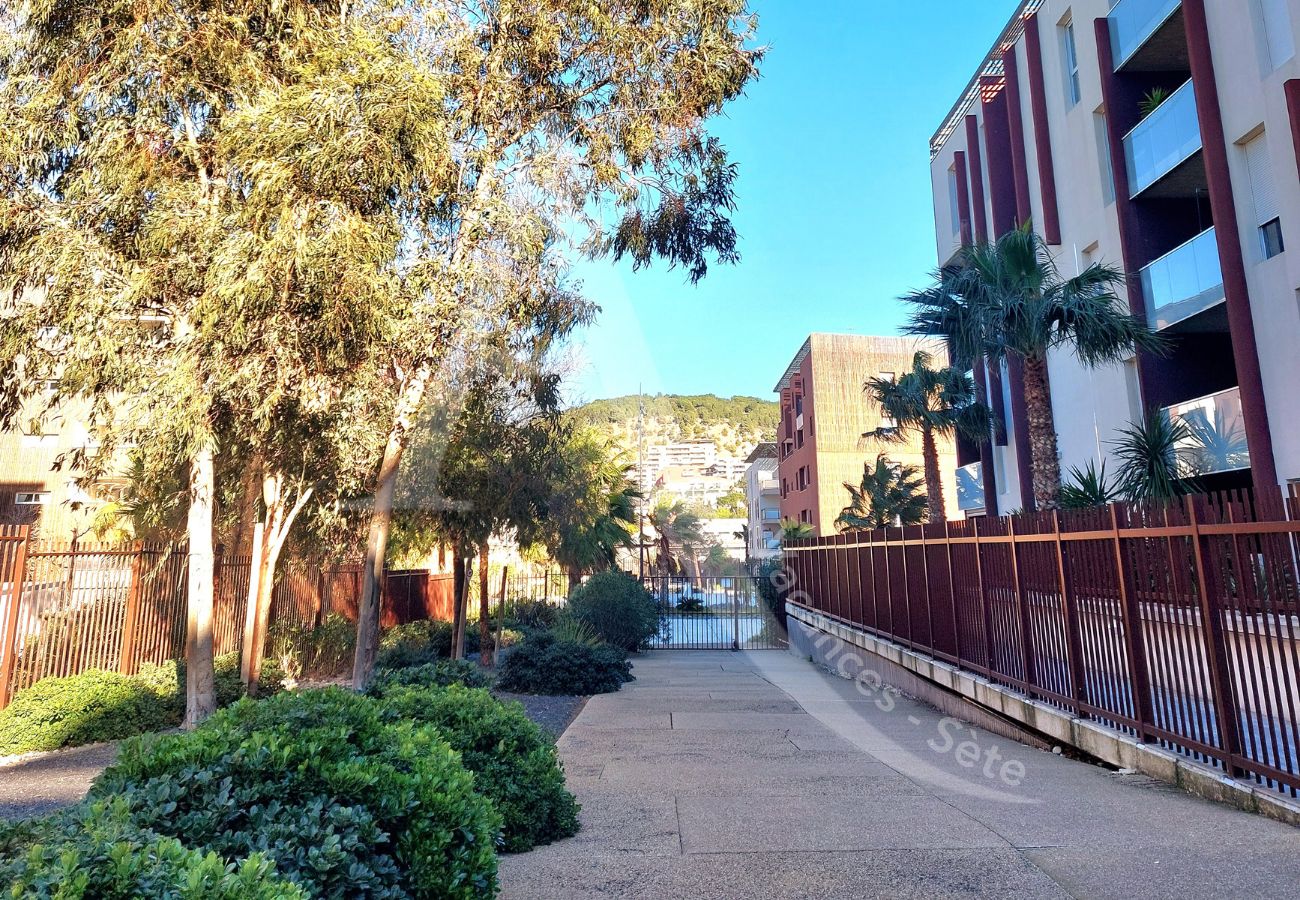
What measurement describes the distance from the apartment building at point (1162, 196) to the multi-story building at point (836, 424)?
59.3 feet

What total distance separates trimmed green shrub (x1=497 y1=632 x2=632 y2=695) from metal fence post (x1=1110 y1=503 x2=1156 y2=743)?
778 centimetres

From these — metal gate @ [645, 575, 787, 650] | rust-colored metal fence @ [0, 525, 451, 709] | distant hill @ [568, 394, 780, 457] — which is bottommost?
metal gate @ [645, 575, 787, 650]

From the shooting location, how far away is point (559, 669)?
1195 cm

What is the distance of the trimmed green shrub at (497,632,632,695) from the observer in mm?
11805

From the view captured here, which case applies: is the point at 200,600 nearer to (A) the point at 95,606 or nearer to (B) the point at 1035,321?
(A) the point at 95,606

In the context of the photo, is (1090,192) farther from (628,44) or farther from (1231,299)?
(628,44)

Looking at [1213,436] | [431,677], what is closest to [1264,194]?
[1213,436]

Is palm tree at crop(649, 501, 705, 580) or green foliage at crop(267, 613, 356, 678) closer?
green foliage at crop(267, 613, 356, 678)

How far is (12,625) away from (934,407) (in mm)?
19482

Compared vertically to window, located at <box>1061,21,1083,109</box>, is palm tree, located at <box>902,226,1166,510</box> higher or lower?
lower

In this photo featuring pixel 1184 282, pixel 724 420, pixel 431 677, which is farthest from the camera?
pixel 724 420

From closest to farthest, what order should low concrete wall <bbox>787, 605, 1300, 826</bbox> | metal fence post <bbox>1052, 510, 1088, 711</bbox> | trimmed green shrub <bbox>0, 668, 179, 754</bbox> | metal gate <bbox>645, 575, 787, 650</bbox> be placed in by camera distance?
low concrete wall <bbox>787, 605, 1300, 826</bbox> < metal fence post <bbox>1052, 510, 1088, 711</bbox> < trimmed green shrub <bbox>0, 668, 179, 754</bbox> < metal gate <bbox>645, 575, 787, 650</bbox>

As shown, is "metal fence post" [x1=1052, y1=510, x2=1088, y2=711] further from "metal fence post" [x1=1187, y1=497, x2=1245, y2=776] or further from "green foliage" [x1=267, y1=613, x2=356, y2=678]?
"green foliage" [x1=267, y1=613, x2=356, y2=678]

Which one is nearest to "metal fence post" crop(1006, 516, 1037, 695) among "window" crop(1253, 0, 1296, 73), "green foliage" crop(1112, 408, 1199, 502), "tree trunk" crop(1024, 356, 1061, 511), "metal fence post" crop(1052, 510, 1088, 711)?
"metal fence post" crop(1052, 510, 1088, 711)
